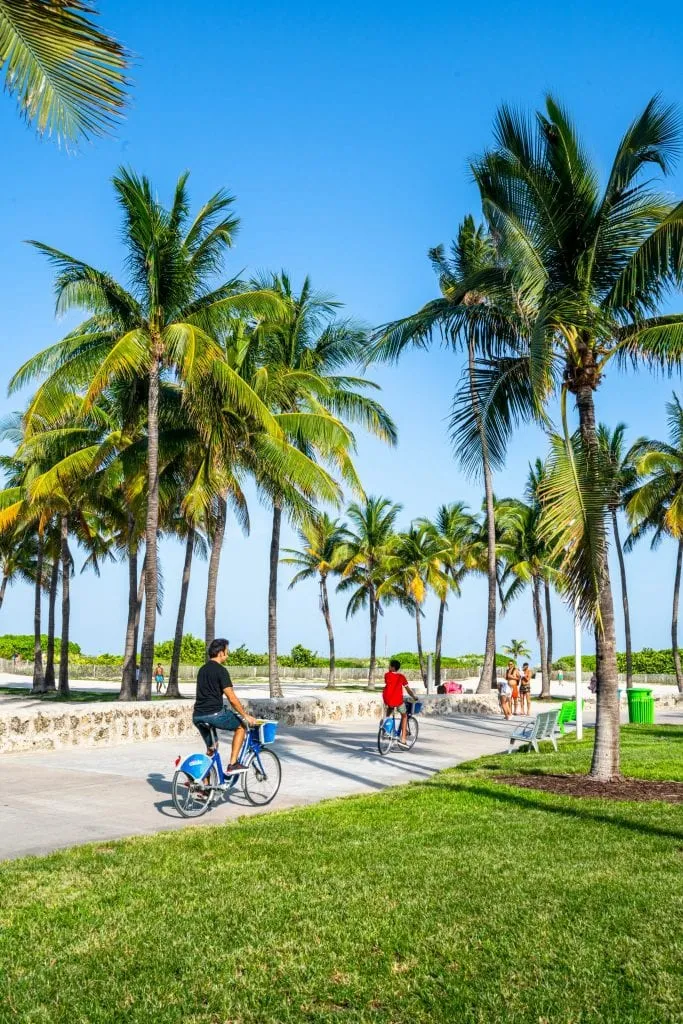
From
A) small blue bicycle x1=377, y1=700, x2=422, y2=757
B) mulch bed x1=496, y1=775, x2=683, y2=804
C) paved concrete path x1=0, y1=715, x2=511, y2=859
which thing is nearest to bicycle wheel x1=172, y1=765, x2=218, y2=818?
paved concrete path x1=0, y1=715, x2=511, y2=859

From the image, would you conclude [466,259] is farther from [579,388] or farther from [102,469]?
[579,388]

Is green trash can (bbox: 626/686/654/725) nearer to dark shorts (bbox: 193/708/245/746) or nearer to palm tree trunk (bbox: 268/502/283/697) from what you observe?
palm tree trunk (bbox: 268/502/283/697)

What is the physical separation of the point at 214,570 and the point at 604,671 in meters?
14.3

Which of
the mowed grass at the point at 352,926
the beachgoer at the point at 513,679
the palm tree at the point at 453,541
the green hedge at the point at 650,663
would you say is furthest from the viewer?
the green hedge at the point at 650,663

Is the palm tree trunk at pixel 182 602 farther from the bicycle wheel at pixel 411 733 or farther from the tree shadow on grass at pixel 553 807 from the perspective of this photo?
the tree shadow on grass at pixel 553 807

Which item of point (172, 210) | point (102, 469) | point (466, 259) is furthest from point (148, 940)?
point (466, 259)

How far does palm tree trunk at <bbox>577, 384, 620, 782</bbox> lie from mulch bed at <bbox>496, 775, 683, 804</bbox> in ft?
0.82

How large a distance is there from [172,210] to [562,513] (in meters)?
14.2

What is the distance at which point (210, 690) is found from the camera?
29.7 ft

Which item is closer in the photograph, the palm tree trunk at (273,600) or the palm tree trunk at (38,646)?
the palm tree trunk at (273,600)

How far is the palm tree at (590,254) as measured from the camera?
1097 centimetres

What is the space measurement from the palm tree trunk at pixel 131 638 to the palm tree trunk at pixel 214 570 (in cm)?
248

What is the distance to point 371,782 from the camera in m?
12.0

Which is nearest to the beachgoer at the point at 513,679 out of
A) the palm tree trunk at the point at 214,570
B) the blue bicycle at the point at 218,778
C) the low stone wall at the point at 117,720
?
the low stone wall at the point at 117,720
